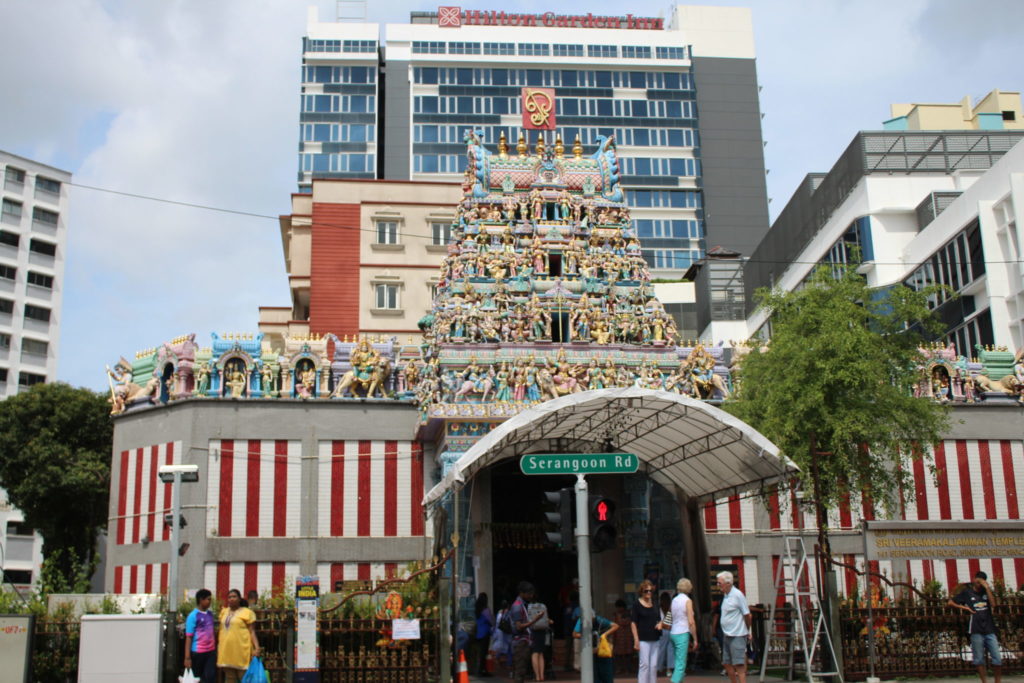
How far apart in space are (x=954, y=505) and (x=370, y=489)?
21965 mm

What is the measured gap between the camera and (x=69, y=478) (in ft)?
159

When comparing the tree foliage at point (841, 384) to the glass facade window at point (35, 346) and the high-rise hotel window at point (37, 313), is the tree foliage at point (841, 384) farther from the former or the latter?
the high-rise hotel window at point (37, 313)

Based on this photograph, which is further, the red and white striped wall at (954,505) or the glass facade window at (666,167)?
the glass facade window at (666,167)

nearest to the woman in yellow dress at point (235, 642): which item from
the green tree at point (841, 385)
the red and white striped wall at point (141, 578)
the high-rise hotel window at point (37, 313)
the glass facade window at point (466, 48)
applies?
the green tree at point (841, 385)

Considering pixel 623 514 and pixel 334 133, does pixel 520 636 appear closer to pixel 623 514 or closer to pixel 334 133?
pixel 623 514

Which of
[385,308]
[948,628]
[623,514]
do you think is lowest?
[948,628]

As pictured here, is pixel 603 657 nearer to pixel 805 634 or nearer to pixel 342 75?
pixel 805 634

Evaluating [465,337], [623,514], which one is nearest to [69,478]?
[465,337]

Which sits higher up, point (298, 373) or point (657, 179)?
point (657, 179)

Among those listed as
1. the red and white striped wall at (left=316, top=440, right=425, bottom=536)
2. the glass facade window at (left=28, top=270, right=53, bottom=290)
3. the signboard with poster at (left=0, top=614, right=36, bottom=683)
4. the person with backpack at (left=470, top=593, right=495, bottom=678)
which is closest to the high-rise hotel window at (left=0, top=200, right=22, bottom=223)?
the glass facade window at (left=28, top=270, right=53, bottom=290)

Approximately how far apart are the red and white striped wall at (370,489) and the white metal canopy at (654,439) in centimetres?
843

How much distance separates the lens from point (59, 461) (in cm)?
4950

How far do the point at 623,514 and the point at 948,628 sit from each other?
40.0ft

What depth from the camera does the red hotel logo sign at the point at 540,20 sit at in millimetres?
95250
